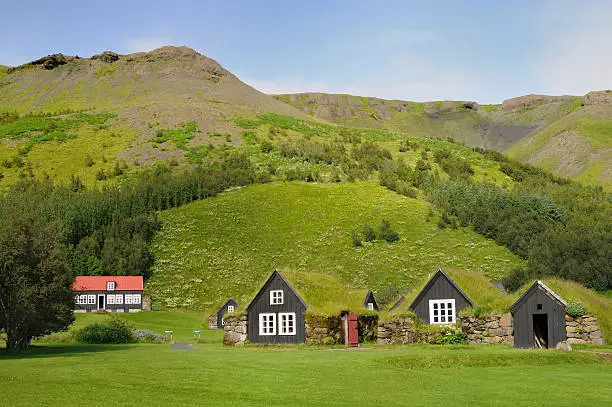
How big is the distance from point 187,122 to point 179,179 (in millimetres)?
53056

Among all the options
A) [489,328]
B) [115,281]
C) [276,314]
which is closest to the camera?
[489,328]

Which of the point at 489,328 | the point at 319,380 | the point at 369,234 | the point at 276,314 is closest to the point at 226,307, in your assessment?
the point at 276,314

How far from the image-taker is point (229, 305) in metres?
77.8

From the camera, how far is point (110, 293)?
311ft

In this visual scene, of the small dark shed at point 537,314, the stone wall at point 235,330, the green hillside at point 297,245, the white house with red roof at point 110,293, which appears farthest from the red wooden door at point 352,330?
the white house with red roof at point 110,293

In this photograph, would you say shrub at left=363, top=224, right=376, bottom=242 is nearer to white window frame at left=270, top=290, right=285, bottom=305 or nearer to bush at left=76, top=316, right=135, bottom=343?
bush at left=76, top=316, right=135, bottom=343

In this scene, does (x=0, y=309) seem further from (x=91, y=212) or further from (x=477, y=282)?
(x=91, y=212)

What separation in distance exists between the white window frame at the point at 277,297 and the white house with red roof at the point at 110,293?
48.8 metres

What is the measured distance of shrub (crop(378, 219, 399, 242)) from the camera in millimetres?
108688

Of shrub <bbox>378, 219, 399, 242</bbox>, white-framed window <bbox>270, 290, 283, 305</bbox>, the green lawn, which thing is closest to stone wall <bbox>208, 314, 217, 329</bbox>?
white-framed window <bbox>270, 290, 283, 305</bbox>

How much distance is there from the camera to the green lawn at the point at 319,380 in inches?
774

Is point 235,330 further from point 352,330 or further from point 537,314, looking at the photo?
point 537,314

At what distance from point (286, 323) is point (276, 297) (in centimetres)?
217

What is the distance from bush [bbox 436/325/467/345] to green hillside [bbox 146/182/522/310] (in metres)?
39.0
